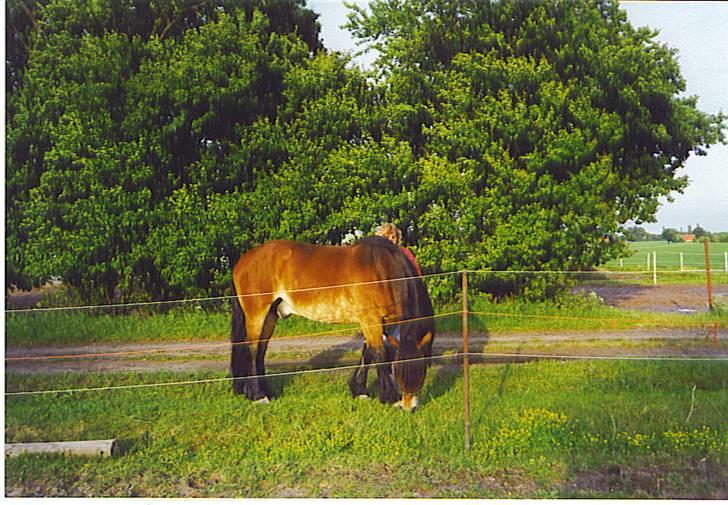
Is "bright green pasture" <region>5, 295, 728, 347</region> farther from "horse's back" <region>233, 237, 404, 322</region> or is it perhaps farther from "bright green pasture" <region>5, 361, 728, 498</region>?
"bright green pasture" <region>5, 361, 728, 498</region>

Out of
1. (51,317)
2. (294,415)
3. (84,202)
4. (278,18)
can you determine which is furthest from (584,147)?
(51,317)

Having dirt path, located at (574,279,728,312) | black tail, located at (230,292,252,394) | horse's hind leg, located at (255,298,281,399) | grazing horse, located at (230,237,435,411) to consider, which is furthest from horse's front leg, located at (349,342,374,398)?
dirt path, located at (574,279,728,312)

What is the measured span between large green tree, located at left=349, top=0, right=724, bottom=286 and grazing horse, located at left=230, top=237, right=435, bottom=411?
0.63 metres

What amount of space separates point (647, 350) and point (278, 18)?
4.61 meters

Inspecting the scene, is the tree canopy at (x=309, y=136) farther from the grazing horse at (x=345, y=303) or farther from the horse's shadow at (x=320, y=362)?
the horse's shadow at (x=320, y=362)

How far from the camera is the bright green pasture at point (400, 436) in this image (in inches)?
187

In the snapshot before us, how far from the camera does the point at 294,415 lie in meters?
5.45

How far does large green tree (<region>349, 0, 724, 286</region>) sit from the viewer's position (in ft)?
19.7

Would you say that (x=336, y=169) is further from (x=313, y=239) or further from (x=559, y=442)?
(x=559, y=442)

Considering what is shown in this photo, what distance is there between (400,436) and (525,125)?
3.03 metres

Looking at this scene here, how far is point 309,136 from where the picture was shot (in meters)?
6.12

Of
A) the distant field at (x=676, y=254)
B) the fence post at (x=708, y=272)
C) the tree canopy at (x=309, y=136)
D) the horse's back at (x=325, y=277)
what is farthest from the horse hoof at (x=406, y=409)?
the fence post at (x=708, y=272)

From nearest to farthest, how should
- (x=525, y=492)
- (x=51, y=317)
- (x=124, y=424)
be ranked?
(x=525, y=492) < (x=124, y=424) < (x=51, y=317)

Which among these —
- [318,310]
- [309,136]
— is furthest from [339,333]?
[309,136]
